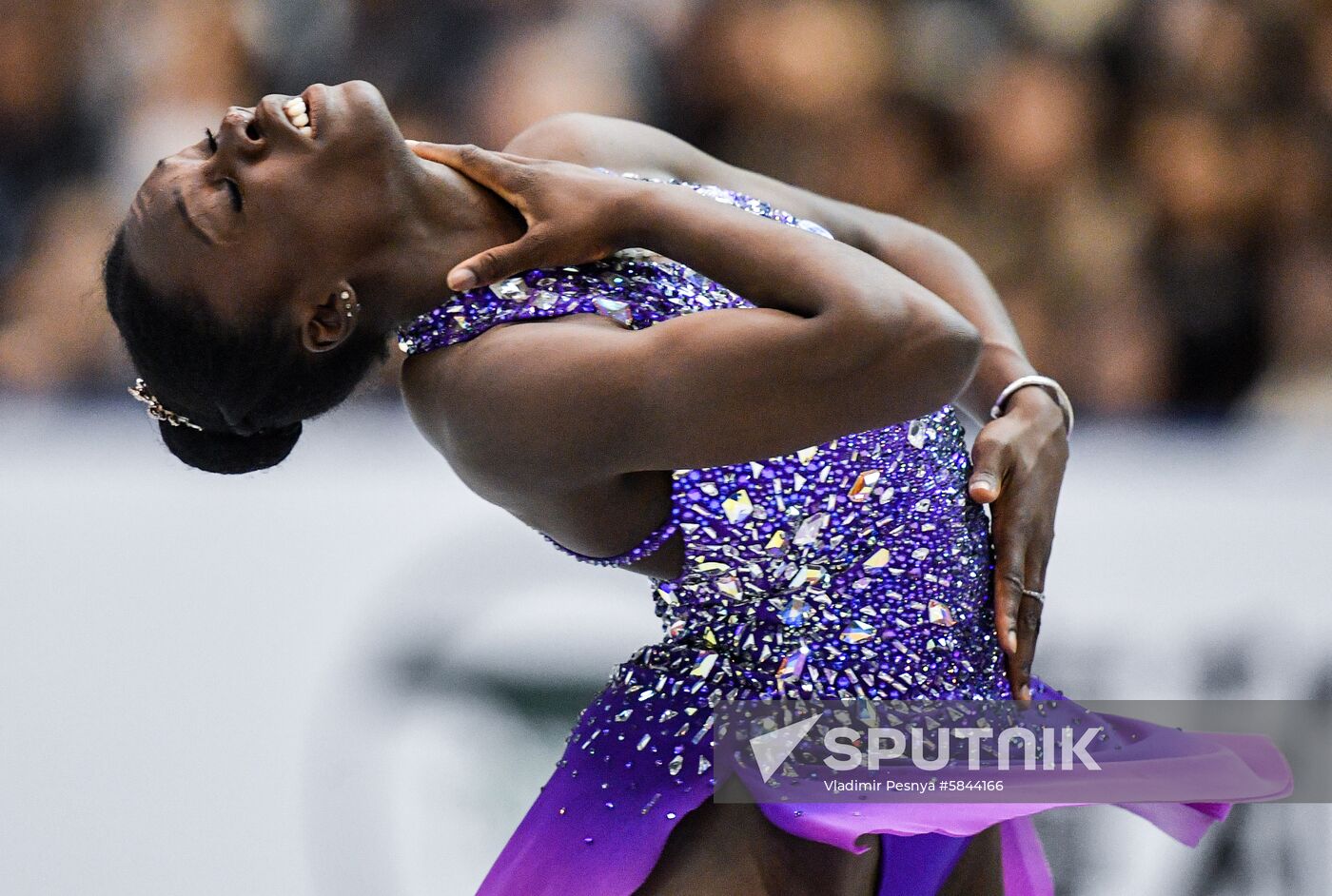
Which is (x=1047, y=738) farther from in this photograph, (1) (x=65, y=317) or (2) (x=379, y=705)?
(1) (x=65, y=317)

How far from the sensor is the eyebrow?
1.37 metres

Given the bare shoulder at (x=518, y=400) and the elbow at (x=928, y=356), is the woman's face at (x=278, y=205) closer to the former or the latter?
the bare shoulder at (x=518, y=400)

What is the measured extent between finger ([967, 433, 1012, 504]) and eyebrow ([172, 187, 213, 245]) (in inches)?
28.8

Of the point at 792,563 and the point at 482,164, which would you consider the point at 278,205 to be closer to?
the point at 482,164

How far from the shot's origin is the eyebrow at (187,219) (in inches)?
54.1

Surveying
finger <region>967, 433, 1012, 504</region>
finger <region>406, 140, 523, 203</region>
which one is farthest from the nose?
finger <region>967, 433, 1012, 504</region>

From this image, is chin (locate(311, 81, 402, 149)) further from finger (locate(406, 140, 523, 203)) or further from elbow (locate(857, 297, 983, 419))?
elbow (locate(857, 297, 983, 419))

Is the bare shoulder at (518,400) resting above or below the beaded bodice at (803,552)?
above

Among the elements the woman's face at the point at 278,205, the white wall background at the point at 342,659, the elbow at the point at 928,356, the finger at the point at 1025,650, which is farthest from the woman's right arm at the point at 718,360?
the white wall background at the point at 342,659

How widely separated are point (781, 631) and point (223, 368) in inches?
22.1

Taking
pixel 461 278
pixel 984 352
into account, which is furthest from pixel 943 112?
pixel 461 278

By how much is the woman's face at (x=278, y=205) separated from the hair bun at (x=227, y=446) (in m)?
0.17

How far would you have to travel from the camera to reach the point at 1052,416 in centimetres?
165

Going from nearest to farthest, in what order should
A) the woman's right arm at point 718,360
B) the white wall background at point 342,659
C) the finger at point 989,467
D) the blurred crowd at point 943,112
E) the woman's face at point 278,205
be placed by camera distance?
the woman's right arm at point 718,360 < the woman's face at point 278,205 < the finger at point 989,467 < the white wall background at point 342,659 < the blurred crowd at point 943,112
